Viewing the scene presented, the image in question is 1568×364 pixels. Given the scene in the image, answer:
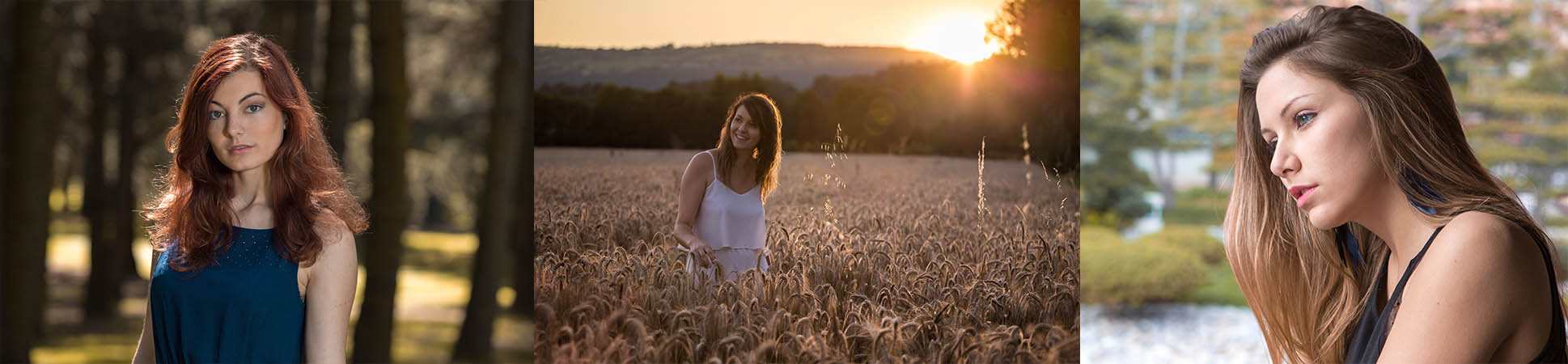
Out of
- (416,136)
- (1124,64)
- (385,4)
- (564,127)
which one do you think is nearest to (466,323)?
(385,4)

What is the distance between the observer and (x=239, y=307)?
7.97 feet

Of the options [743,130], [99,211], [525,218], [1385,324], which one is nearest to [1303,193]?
[1385,324]

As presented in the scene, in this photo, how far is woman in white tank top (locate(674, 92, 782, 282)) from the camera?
319cm

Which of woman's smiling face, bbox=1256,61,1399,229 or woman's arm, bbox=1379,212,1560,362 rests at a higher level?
woman's smiling face, bbox=1256,61,1399,229

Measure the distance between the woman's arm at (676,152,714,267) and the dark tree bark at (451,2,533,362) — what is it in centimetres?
474

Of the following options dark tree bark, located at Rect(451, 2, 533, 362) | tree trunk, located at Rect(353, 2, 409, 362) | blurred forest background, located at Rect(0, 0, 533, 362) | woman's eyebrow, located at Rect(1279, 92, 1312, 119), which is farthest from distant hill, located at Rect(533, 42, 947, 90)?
dark tree bark, located at Rect(451, 2, 533, 362)

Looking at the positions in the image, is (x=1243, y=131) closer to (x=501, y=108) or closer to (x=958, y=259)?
(x=958, y=259)

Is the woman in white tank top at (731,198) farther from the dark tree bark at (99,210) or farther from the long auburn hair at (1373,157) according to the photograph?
the dark tree bark at (99,210)

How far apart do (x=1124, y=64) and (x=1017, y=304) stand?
9.81 m

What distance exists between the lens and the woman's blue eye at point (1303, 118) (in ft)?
7.47

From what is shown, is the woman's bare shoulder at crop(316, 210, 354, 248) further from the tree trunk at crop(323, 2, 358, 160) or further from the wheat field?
the tree trunk at crop(323, 2, 358, 160)

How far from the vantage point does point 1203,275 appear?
38.3ft

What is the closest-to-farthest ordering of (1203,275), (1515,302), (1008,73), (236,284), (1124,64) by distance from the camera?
(1515,302)
(236,284)
(1008,73)
(1203,275)
(1124,64)

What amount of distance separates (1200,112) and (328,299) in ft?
36.0
